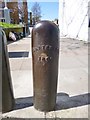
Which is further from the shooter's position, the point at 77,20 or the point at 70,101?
the point at 77,20

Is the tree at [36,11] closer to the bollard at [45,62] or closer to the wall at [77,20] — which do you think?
the wall at [77,20]

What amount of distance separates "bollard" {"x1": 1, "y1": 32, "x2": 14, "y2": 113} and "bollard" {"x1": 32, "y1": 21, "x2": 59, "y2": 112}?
44 centimetres

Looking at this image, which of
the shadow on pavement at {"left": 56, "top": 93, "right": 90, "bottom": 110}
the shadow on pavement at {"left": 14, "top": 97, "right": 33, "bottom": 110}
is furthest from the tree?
the shadow on pavement at {"left": 14, "top": 97, "right": 33, "bottom": 110}

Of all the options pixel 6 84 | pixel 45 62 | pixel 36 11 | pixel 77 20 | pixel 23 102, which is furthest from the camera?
pixel 36 11


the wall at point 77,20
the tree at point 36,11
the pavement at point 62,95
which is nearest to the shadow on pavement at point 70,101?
the pavement at point 62,95

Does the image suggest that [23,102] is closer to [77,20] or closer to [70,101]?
[70,101]

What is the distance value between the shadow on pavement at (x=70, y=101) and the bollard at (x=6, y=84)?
841 mm

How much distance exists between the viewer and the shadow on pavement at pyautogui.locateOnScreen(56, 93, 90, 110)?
14.7ft

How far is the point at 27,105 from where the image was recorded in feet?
14.8

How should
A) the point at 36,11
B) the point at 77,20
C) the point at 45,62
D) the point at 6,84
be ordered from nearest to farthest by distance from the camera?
the point at 45,62
the point at 6,84
the point at 77,20
the point at 36,11

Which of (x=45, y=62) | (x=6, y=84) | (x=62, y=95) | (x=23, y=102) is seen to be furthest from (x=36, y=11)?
(x=45, y=62)

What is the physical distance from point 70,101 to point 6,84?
4.26ft

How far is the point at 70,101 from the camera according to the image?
4715 mm

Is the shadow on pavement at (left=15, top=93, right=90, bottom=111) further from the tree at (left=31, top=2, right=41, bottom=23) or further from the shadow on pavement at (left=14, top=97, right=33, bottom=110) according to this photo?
the tree at (left=31, top=2, right=41, bottom=23)
